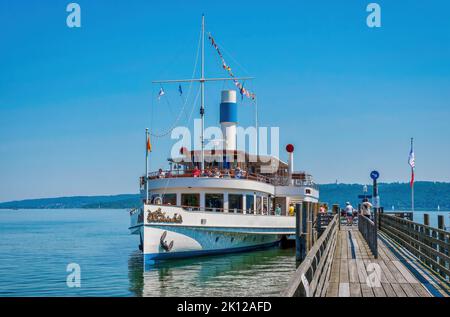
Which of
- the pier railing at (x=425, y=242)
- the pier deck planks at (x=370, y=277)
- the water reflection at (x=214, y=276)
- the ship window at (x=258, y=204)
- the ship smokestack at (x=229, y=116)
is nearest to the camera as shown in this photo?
the pier deck planks at (x=370, y=277)

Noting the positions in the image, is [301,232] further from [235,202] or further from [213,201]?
[235,202]

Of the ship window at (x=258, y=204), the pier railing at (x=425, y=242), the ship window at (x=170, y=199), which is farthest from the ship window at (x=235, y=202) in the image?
the pier railing at (x=425, y=242)

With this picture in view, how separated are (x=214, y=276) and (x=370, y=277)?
36.9 feet

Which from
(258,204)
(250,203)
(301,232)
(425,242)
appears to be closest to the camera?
(425,242)

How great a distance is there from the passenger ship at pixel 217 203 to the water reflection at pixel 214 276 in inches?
30.0

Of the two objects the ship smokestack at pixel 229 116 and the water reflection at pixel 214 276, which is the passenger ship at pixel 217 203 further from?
the water reflection at pixel 214 276

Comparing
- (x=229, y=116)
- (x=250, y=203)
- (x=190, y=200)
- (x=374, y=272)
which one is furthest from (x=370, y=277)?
(x=229, y=116)

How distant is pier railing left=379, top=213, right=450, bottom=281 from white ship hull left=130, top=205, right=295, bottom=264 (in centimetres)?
694

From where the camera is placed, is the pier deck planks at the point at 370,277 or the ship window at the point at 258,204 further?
the ship window at the point at 258,204

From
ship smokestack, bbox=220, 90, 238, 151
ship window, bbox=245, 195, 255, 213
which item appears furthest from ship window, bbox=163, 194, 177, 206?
ship smokestack, bbox=220, 90, 238, 151

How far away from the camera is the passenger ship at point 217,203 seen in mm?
25594

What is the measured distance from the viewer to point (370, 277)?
511 inches
